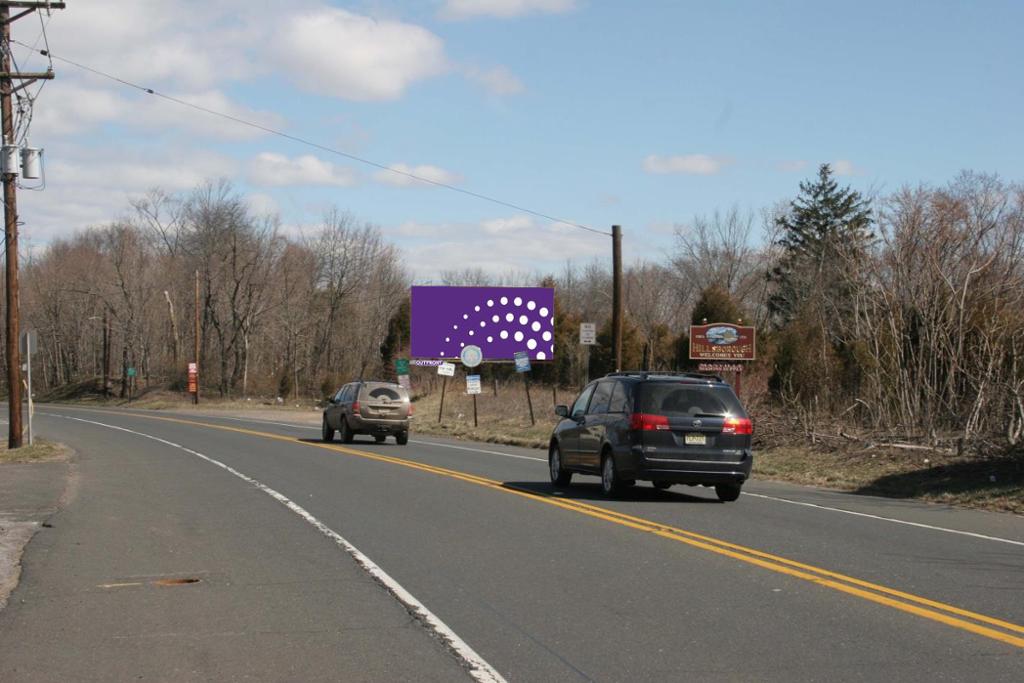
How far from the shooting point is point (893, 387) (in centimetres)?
2691

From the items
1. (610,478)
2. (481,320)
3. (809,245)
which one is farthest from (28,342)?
(809,245)

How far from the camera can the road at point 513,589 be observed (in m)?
6.94

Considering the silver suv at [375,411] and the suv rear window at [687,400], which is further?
the silver suv at [375,411]

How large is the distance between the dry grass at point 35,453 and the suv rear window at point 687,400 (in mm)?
14810

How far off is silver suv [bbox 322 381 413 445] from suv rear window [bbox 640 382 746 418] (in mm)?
16020

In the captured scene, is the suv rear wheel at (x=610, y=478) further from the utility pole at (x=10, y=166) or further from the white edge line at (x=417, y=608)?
the utility pole at (x=10, y=166)

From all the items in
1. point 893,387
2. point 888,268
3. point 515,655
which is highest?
point 888,268

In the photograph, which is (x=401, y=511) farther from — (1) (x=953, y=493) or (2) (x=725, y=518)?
(1) (x=953, y=493)

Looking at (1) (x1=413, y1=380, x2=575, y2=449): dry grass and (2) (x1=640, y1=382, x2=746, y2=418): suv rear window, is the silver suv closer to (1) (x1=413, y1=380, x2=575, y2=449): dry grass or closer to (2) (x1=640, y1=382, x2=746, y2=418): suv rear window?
(1) (x1=413, y1=380, x2=575, y2=449): dry grass

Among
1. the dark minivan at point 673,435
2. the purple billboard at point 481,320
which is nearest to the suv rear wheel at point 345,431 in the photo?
the dark minivan at point 673,435

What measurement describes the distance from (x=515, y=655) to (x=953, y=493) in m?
12.1

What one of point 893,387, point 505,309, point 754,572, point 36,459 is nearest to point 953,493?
point 754,572

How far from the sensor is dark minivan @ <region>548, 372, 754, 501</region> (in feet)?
51.9

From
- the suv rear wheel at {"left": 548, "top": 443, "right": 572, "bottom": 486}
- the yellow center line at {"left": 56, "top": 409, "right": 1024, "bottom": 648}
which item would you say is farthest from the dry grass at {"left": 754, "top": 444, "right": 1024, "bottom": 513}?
the yellow center line at {"left": 56, "top": 409, "right": 1024, "bottom": 648}
